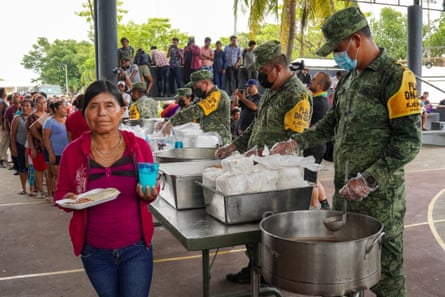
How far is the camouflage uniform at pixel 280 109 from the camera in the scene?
3.46 metres

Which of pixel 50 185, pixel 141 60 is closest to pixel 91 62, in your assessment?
pixel 141 60

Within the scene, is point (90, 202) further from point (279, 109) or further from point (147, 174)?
point (279, 109)

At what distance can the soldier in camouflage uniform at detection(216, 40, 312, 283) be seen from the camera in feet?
11.4

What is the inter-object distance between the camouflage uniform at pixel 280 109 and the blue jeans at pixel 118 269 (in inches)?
61.2

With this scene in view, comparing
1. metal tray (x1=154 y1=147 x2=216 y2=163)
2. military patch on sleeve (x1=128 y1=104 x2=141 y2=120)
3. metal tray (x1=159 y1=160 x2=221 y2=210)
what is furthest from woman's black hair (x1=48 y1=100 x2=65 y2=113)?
metal tray (x1=159 y1=160 x2=221 y2=210)

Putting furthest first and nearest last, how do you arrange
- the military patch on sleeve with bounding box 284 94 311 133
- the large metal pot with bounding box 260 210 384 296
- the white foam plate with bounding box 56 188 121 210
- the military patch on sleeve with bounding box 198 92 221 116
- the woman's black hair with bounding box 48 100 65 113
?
the woman's black hair with bounding box 48 100 65 113, the military patch on sleeve with bounding box 198 92 221 116, the military patch on sleeve with bounding box 284 94 311 133, the white foam plate with bounding box 56 188 121 210, the large metal pot with bounding box 260 210 384 296

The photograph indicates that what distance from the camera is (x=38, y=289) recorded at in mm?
4211

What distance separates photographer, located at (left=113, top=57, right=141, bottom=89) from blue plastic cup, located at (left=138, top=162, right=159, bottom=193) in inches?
357

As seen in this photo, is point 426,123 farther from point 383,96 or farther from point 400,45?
point 400,45

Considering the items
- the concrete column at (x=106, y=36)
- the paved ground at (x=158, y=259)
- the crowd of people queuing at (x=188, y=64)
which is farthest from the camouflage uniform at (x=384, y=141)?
the crowd of people queuing at (x=188, y=64)

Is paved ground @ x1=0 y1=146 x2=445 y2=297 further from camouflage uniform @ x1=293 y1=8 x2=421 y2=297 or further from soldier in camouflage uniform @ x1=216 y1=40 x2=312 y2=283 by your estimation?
camouflage uniform @ x1=293 y1=8 x2=421 y2=297

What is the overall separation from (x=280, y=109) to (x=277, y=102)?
0.18 feet

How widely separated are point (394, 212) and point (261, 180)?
690mm

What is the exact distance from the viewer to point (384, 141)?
244 cm
